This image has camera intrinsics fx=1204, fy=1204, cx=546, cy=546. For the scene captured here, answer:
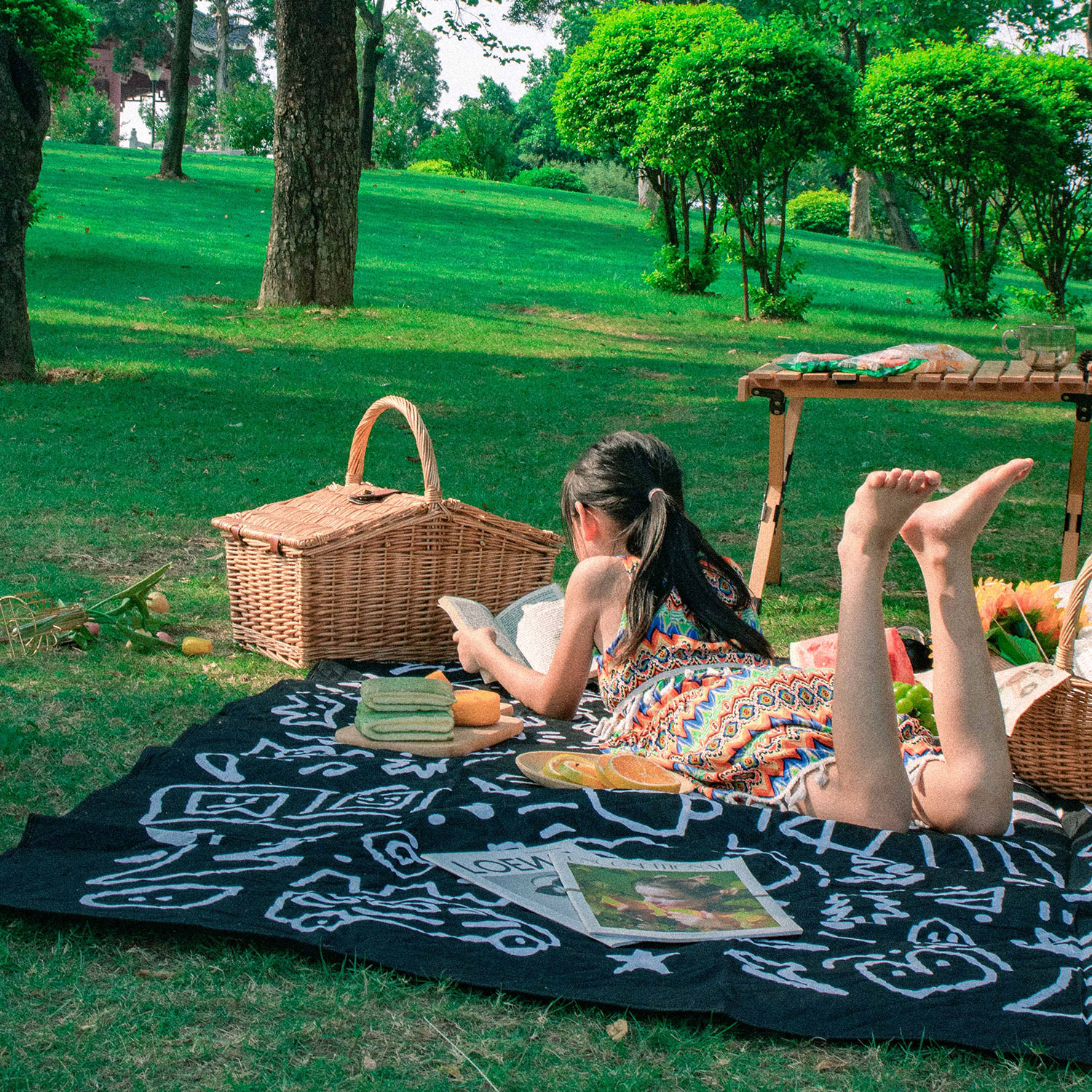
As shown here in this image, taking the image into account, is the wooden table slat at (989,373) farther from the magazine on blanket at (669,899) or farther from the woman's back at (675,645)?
the magazine on blanket at (669,899)

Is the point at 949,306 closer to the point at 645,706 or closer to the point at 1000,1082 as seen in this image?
the point at 645,706

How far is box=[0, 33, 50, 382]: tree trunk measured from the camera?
8.42m

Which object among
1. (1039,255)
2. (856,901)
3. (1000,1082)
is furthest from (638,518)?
(1039,255)

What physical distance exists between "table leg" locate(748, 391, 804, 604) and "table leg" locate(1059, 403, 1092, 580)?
123 cm

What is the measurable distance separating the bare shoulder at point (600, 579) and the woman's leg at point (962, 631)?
35.8 inches

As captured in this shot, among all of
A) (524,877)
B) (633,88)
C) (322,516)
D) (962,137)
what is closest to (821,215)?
(633,88)

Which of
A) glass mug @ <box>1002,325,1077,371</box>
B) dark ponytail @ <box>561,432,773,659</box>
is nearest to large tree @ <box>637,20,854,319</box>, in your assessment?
glass mug @ <box>1002,325,1077,371</box>

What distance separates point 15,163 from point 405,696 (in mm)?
6659

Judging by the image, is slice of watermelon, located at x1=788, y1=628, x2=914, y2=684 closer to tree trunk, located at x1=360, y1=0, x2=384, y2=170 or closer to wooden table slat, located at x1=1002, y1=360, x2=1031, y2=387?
wooden table slat, located at x1=1002, y1=360, x2=1031, y2=387

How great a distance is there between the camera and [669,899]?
8.70ft

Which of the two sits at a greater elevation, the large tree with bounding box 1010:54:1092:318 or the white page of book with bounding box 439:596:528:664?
the large tree with bounding box 1010:54:1092:318

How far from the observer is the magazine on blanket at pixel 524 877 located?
2547mm

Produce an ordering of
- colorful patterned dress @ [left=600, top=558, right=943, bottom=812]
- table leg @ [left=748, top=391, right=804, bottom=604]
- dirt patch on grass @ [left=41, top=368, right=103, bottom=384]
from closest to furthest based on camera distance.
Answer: colorful patterned dress @ [left=600, top=558, right=943, bottom=812] → table leg @ [left=748, top=391, right=804, bottom=604] → dirt patch on grass @ [left=41, top=368, right=103, bottom=384]

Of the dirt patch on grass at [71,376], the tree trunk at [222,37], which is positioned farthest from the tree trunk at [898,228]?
the tree trunk at [222,37]
